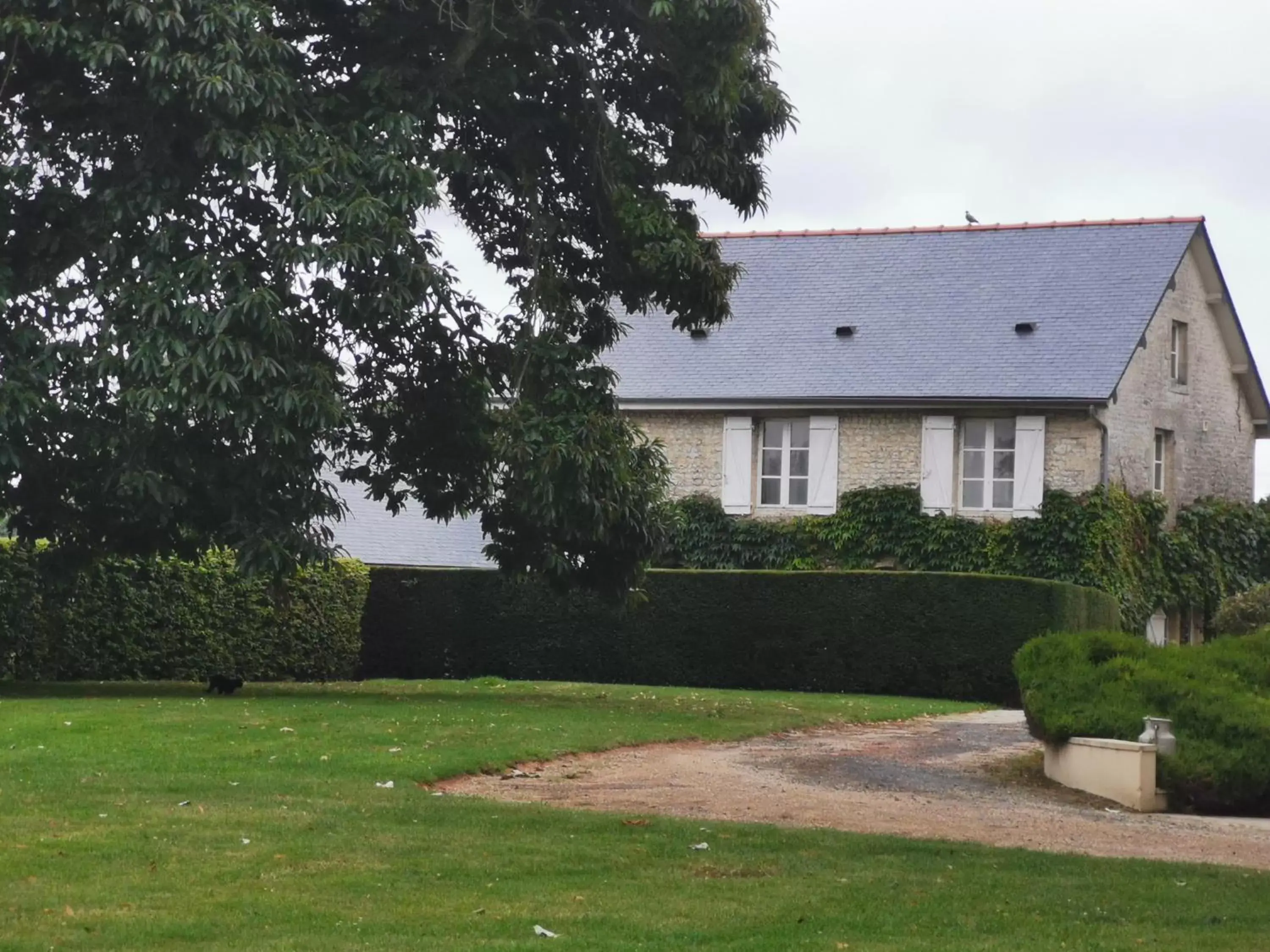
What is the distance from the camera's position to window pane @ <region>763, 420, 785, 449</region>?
34500 mm

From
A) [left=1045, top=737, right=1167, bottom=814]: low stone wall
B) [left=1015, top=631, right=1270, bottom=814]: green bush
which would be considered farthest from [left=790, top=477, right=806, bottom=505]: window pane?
[left=1045, top=737, right=1167, bottom=814]: low stone wall

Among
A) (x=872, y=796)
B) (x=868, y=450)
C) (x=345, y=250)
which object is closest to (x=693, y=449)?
(x=868, y=450)

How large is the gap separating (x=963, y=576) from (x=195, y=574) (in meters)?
11.3

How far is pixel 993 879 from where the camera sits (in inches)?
380

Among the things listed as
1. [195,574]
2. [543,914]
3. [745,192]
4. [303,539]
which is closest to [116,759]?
[303,539]

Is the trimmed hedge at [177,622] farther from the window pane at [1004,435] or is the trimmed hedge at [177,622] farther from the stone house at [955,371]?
the window pane at [1004,435]

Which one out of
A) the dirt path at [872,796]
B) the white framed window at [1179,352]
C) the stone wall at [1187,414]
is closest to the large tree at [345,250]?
the dirt path at [872,796]

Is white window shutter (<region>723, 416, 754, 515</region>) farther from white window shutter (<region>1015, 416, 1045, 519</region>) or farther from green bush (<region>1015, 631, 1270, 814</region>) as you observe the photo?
green bush (<region>1015, 631, 1270, 814</region>)

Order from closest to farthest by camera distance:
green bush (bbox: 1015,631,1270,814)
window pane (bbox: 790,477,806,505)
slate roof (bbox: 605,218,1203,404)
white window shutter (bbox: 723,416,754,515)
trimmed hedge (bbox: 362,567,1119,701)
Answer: green bush (bbox: 1015,631,1270,814), trimmed hedge (bbox: 362,567,1119,701), slate roof (bbox: 605,218,1203,404), window pane (bbox: 790,477,806,505), white window shutter (bbox: 723,416,754,515)

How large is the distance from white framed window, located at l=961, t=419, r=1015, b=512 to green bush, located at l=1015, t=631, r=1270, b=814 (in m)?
16.0

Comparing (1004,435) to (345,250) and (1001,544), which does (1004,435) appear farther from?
(345,250)

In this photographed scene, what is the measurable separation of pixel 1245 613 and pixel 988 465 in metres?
5.15

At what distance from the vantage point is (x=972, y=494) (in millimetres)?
33219

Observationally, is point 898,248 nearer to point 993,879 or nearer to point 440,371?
point 440,371
